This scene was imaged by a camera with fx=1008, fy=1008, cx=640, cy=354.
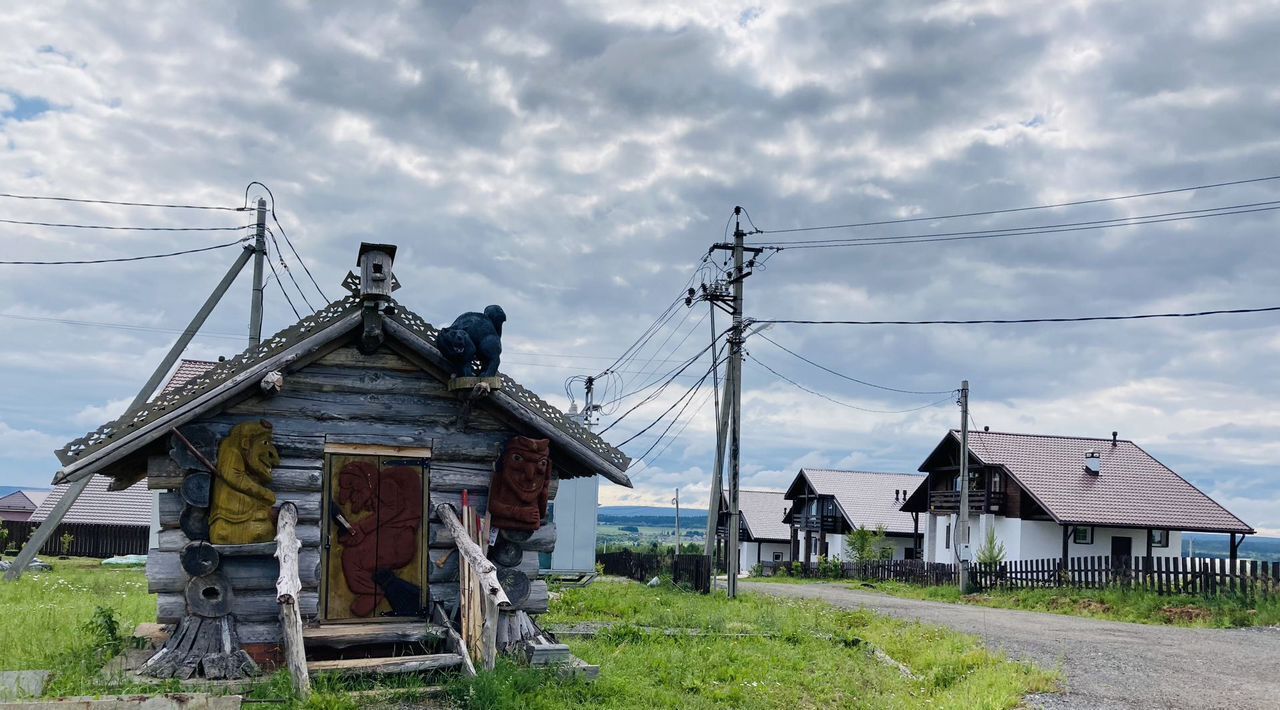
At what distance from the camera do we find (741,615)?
60.8 ft

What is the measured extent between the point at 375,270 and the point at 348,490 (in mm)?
2486

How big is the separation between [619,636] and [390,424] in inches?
194

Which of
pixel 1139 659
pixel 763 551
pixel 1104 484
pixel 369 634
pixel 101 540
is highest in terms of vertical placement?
pixel 1104 484

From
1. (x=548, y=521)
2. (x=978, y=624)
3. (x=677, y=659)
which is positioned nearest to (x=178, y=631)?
(x=548, y=521)

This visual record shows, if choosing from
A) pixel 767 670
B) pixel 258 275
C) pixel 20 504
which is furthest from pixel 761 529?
pixel 767 670

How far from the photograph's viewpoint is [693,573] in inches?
1055

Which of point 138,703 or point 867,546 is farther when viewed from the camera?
point 867,546

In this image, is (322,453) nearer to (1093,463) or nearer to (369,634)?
(369,634)

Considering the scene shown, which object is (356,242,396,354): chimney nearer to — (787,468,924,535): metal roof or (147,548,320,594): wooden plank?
(147,548,320,594): wooden plank

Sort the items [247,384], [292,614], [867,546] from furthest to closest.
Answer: [867,546] < [247,384] < [292,614]

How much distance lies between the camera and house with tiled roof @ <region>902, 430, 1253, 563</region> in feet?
134

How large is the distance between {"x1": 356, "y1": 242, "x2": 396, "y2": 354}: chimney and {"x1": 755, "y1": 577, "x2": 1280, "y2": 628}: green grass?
1882 cm

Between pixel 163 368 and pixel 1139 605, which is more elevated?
pixel 163 368

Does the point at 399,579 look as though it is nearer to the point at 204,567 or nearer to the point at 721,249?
the point at 204,567
